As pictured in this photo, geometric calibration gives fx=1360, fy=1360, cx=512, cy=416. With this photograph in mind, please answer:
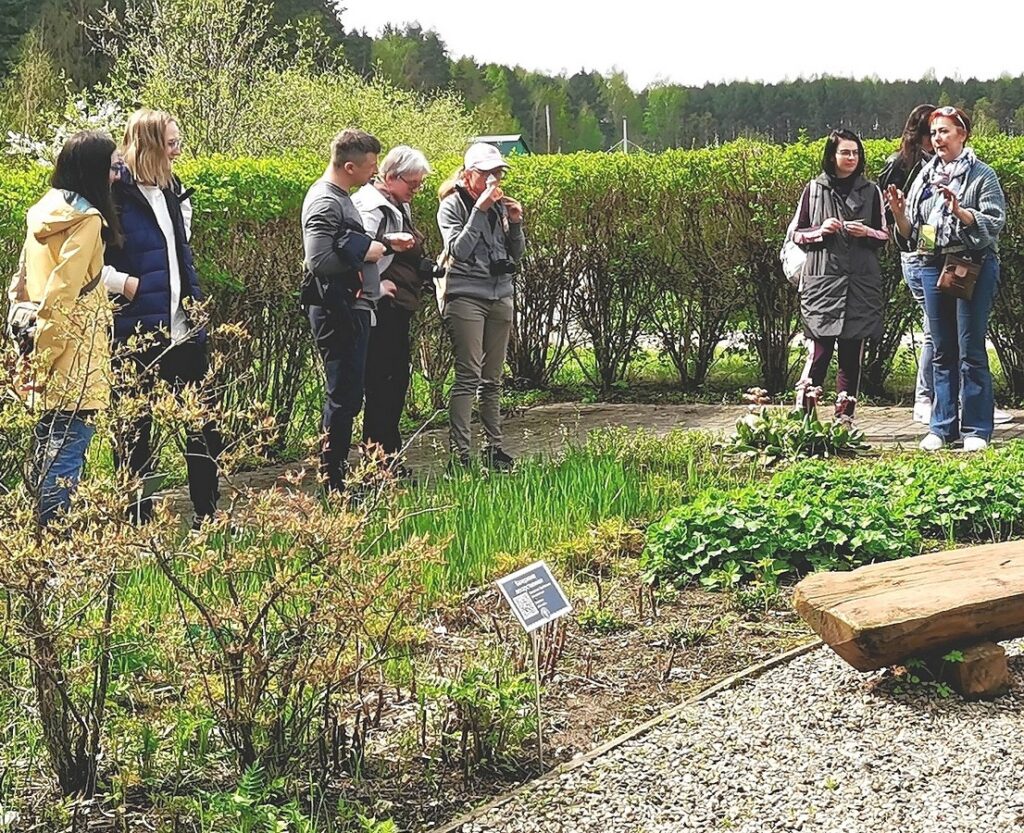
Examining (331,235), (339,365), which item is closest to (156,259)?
(331,235)

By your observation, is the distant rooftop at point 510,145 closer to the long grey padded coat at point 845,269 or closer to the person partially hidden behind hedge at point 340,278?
the person partially hidden behind hedge at point 340,278

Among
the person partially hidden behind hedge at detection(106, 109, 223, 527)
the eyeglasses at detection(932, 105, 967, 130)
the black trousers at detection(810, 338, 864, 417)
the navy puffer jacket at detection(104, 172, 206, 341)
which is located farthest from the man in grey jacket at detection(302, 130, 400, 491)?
the eyeglasses at detection(932, 105, 967, 130)

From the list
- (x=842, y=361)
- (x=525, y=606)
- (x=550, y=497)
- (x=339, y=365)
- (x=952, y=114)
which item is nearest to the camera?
(x=525, y=606)

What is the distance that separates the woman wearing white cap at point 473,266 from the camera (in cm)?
772

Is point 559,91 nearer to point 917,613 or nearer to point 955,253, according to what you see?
point 955,253

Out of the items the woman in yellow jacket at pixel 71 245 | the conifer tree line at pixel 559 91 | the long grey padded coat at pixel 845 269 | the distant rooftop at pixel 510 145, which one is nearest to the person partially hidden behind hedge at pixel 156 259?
the woman in yellow jacket at pixel 71 245

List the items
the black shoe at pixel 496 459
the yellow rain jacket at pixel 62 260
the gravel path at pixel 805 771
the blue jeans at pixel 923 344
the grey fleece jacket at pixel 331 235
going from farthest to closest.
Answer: the blue jeans at pixel 923 344 < the black shoe at pixel 496 459 < the grey fleece jacket at pixel 331 235 < the yellow rain jacket at pixel 62 260 < the gravel path at pixel 805 771

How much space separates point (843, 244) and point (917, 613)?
16.5 feet

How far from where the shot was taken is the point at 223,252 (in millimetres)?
8055

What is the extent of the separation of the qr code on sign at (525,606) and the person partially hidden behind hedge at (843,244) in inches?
203

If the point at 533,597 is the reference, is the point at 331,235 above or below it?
above

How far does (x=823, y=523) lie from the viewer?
18.2 feet

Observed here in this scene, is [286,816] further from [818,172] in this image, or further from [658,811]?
[818,172]

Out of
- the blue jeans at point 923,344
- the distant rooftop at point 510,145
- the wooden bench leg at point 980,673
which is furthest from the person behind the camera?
the distant rooftop at point 510,145
